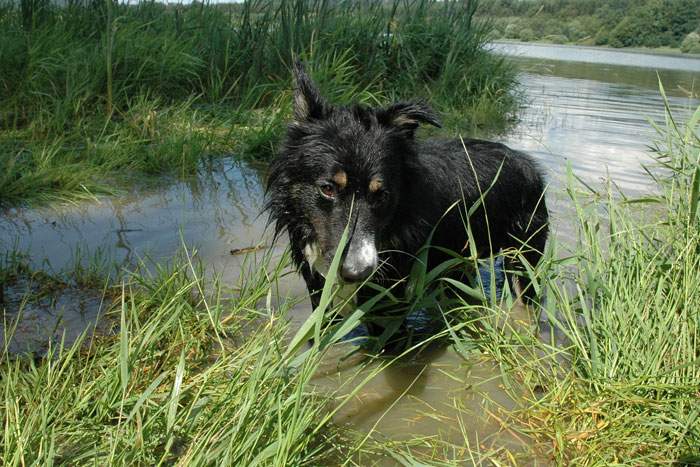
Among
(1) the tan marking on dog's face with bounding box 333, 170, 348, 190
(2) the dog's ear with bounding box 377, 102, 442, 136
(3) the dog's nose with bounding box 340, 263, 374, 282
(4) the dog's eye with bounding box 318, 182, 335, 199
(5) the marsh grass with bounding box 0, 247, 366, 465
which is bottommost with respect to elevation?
(5) the marsh grass with bounding box 0, 247, 366, 465

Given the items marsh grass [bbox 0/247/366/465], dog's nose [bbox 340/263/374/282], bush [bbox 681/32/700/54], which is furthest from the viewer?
bush [bbox 681/32/700/54]

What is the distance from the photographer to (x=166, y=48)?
7.14 m

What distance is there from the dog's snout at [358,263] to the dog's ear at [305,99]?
3.04 feet

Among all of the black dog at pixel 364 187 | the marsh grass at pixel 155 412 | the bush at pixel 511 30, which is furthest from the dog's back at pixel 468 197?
the bush at pixel 511 30

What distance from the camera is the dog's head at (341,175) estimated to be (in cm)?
295

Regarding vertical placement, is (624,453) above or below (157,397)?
below

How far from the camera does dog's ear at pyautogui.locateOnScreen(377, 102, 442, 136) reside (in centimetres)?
331

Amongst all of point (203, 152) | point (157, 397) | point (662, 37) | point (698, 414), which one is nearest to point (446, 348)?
point (698, 414)

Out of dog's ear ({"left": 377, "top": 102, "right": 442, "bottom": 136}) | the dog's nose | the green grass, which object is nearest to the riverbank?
the dog's nose

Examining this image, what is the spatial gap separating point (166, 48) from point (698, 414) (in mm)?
6644

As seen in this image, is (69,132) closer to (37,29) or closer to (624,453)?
(37,29)

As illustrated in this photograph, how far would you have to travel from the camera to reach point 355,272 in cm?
269

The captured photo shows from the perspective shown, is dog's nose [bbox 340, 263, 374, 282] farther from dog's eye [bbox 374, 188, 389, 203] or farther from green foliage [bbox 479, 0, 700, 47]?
green foliage [bbox 479, 0, 700, 47]

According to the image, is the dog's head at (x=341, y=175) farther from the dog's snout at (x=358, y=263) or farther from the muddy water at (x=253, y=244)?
the muddy water at (x=253, y=244)
